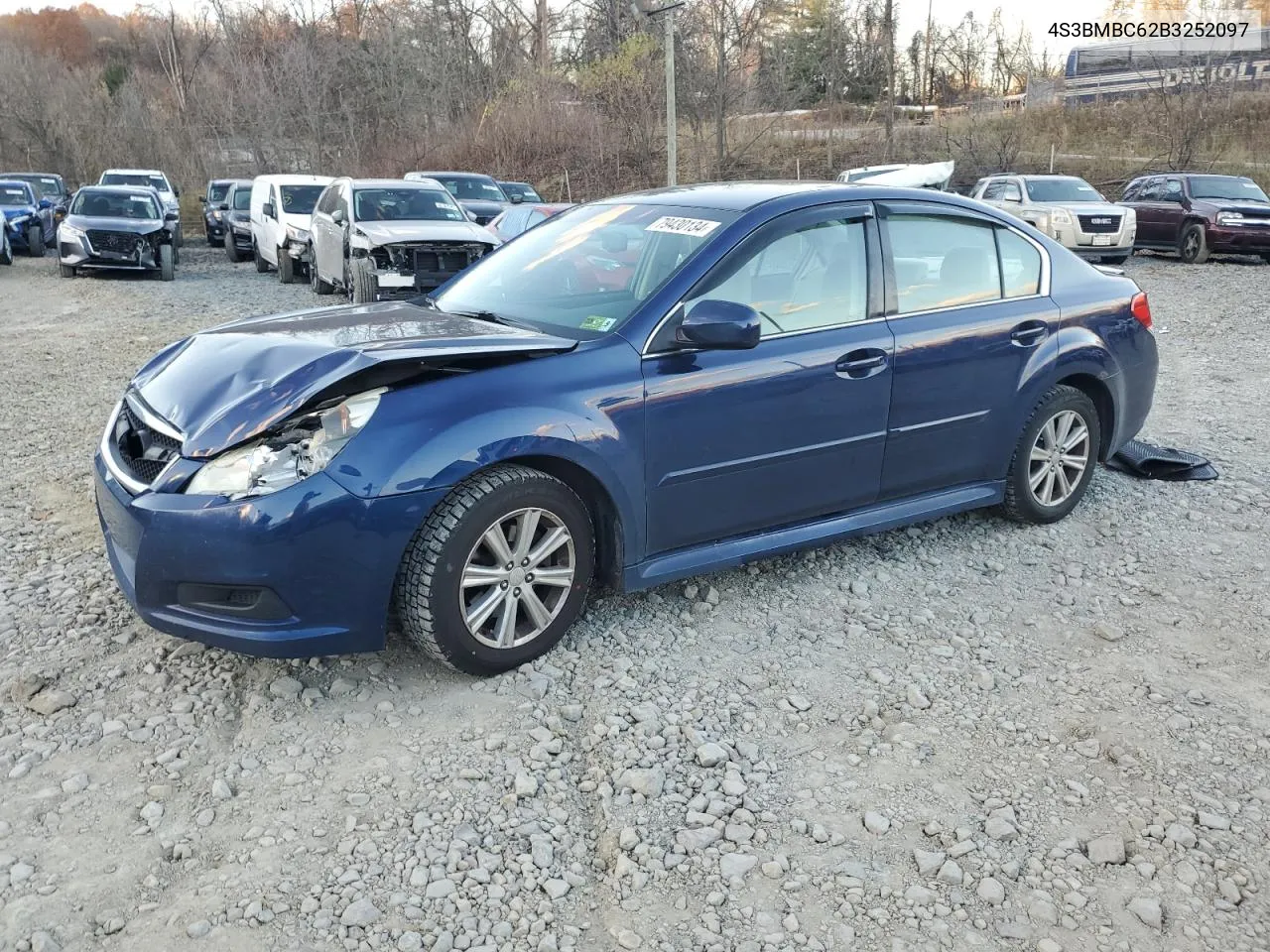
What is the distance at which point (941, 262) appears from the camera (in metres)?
4.77

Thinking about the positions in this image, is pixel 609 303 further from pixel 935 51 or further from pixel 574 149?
pixel 935 51

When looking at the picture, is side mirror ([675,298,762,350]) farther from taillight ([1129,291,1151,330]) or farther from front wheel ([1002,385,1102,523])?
taillight ([1129,291,1151,330])

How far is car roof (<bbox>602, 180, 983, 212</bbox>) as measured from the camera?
174 inches

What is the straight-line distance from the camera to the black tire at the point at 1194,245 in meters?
18.7

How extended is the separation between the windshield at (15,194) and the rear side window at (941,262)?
23.0m

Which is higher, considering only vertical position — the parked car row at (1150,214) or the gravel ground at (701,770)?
the parked car row at (1150,214)

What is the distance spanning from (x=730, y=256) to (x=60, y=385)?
22.7 feet

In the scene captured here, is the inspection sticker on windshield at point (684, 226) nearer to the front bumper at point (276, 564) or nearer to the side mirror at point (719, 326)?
the side mirror at point (719, 326)

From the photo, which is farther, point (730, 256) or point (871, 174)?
point (871, 174)

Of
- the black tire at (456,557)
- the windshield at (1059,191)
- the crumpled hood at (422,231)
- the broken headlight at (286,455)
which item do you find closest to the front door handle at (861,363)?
the black tire at (456,557)

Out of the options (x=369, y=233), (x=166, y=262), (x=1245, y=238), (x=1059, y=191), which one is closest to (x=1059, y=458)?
(x=369, y=233)

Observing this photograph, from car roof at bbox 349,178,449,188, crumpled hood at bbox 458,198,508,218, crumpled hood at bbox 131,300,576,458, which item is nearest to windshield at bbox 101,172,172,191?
crumpled hood at bbox 458,198,508,218

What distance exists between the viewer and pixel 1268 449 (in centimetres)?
682

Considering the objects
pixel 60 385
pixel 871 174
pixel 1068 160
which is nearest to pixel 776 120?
pixel 1068 160
